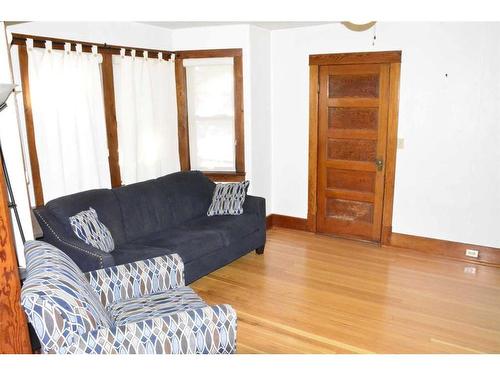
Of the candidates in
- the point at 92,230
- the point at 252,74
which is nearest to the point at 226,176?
the point at 252,74

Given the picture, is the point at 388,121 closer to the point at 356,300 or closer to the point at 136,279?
the point at 356,300

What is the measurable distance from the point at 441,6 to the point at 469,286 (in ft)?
12.0

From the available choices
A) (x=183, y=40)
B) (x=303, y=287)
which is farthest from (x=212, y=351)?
(x=183, y=40)

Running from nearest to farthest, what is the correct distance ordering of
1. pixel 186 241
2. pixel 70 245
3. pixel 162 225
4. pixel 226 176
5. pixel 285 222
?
pixel 70 245 → pixel 186 241 → pixel 162 225 → pixel 226 176 → pixel 285 222

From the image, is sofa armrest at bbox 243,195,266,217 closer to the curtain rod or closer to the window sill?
the window sill

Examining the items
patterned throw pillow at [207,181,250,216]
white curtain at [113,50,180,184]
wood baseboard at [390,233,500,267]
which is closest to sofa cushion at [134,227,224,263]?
patterned throw pillow at [207,181,250,216]

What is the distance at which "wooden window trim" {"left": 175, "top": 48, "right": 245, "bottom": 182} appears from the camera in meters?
4.64

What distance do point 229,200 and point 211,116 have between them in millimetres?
1187

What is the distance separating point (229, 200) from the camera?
4.24m

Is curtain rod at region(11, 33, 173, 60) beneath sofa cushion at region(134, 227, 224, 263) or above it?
above

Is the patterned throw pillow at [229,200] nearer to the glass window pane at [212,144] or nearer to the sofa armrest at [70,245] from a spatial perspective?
the glass window pane at [212,144]

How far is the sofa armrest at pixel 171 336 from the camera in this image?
1822 millimetres

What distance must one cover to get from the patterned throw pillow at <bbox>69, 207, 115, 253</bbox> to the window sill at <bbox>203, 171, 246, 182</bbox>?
5.95 ft

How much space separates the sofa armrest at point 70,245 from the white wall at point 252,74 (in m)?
2.27
